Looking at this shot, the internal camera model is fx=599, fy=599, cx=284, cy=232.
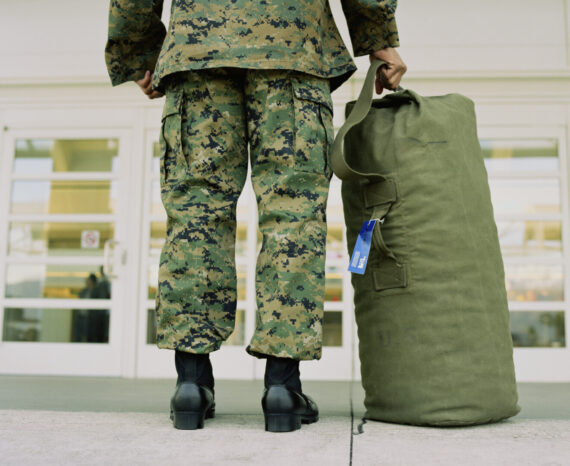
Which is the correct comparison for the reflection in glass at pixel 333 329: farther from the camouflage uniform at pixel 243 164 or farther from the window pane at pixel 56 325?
the camouflage uniform at pixel 243 164

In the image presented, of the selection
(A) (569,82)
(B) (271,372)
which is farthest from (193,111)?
(A) (569,82)

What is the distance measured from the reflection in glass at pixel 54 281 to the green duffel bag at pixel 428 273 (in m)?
2.71

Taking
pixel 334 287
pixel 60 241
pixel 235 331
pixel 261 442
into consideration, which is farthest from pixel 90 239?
pixel 261 442

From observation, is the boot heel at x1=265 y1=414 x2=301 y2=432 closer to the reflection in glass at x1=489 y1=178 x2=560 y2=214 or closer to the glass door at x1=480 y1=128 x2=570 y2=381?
the glass door at x1=480 y1=128 x2=570 y2=381

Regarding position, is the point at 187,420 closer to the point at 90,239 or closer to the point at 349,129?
the point at 349,129

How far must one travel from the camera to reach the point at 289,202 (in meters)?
1.41

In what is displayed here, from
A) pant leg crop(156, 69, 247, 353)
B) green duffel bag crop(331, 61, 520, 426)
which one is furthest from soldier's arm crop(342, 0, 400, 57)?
pant leg crop(156, 69, 247, 353)

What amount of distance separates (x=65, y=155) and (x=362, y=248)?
3.08m

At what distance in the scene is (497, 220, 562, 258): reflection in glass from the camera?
3.66 metres

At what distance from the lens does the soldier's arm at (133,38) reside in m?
1.63

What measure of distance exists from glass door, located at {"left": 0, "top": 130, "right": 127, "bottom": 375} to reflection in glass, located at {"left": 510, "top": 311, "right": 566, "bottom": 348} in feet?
8.06

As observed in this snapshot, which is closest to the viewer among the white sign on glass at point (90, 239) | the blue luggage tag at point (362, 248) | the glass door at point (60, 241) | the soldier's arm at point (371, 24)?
the blue luggage tag at point (362, 248)

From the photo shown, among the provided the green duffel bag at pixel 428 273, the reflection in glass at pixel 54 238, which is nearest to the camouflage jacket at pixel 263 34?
the green duffel bag at pixel 428 273

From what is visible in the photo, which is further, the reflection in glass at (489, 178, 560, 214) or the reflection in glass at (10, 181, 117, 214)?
the reflection in glass at (10, 181, 117, 214)
